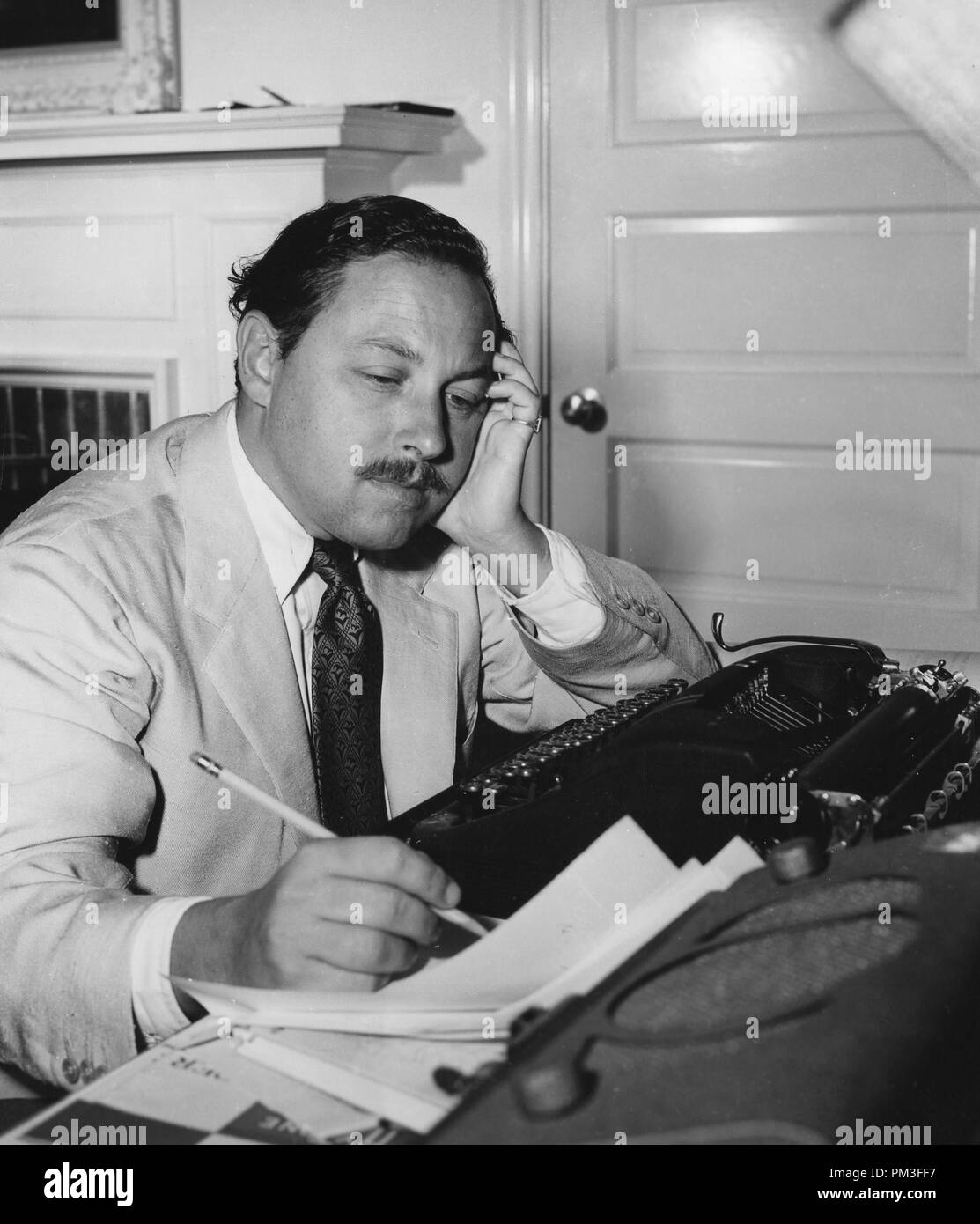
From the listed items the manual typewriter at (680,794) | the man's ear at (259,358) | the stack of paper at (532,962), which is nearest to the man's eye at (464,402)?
the man's ear at (259,358)

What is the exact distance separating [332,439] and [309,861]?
2.30 feet

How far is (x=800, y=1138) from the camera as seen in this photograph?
0.68 m

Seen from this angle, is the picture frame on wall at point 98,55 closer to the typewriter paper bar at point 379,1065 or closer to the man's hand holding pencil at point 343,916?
the man's hand holding pencil at point 343,916

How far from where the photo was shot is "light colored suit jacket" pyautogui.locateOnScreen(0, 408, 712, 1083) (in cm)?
113

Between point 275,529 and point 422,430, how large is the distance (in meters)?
0.22

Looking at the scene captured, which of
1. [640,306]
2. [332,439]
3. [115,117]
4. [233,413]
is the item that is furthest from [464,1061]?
[115,117]

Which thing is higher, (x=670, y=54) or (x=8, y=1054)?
(x=670, y=54)

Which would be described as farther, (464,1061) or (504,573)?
(504,573)

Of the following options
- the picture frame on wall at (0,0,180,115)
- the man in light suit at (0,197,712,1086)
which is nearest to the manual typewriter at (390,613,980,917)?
Answer: the man in light suit at (0,197,712,1086)

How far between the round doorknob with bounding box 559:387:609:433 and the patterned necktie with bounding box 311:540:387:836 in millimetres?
1934

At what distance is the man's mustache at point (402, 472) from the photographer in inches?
62.4

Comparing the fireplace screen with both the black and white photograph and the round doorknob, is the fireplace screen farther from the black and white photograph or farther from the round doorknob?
the round doorknob

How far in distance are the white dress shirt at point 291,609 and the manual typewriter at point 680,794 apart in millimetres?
243
